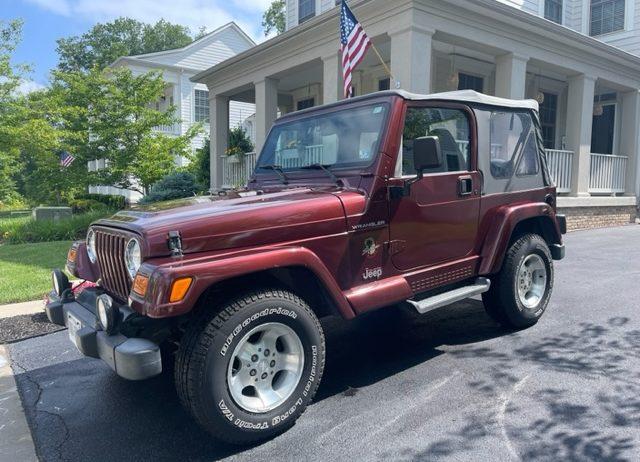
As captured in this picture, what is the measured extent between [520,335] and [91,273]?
3693mm

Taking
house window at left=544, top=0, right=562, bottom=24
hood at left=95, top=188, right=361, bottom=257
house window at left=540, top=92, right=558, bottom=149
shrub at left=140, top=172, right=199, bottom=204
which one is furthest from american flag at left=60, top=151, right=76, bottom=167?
house window at left=544, top=0, right=562, bottom=24

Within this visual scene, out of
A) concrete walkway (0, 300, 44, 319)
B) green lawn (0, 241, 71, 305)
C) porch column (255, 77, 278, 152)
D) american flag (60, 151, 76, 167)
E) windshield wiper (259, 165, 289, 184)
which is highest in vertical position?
porch column (255, 77, 278, 152)

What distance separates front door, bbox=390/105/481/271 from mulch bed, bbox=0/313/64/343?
3624mm

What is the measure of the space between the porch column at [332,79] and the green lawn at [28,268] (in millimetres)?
5584

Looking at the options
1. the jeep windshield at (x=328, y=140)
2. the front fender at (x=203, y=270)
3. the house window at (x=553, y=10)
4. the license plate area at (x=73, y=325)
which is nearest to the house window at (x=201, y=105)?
the house window at (x=553, y=10)

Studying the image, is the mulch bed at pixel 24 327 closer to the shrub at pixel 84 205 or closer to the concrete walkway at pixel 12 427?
the concrete walkway at pixel 12 427

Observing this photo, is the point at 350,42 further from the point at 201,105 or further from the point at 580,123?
the point at 201,105

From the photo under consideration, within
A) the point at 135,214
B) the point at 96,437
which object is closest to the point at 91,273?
the point at 135,214

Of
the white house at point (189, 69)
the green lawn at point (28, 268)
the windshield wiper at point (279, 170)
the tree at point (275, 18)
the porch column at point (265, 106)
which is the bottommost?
the green lawn at point (28, 268)

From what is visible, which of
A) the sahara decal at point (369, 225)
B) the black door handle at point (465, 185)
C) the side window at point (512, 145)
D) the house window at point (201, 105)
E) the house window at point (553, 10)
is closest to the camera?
the sahara decal at point (369, 225)

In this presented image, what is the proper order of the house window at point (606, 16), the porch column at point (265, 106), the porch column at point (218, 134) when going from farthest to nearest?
the house window at point (606, 16), the porch column at point (218, 134), the porch column at point (265, 106)

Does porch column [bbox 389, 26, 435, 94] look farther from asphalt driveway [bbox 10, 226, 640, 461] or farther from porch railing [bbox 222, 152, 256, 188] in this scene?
porch railing [bbox 222, 152, 256, 188]

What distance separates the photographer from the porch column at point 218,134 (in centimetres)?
1398

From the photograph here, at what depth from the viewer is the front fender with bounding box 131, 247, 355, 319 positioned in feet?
8.37
